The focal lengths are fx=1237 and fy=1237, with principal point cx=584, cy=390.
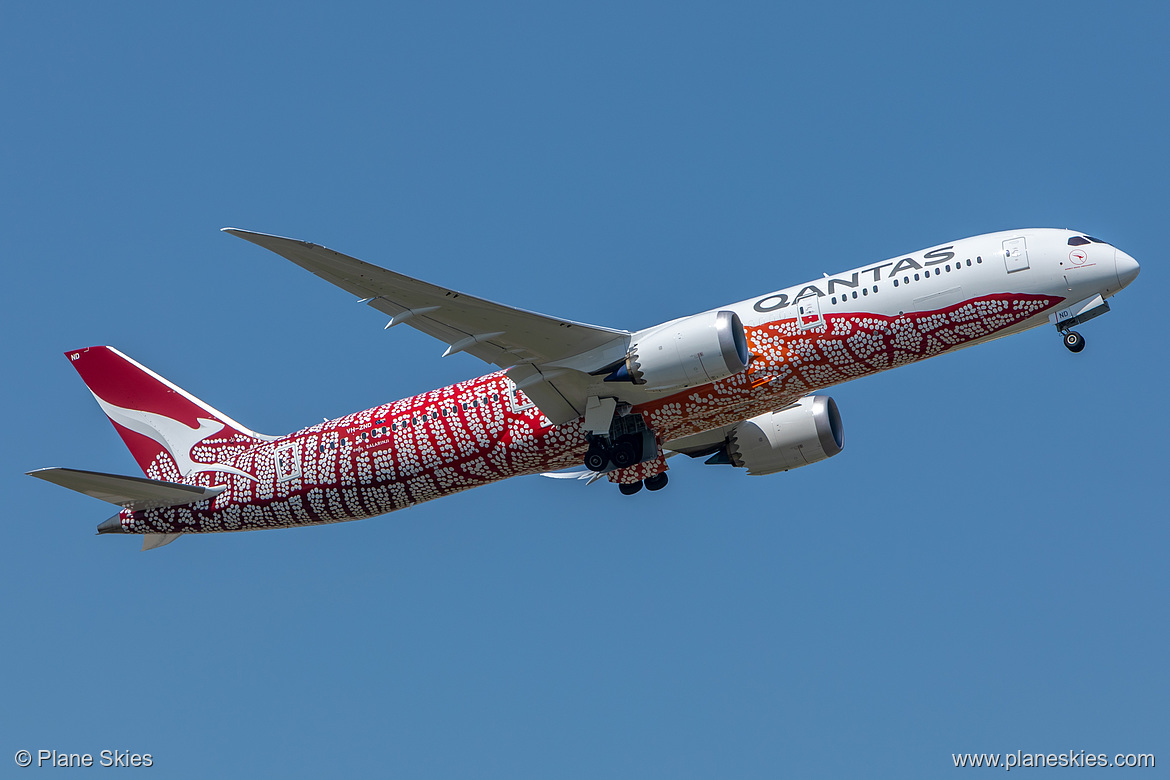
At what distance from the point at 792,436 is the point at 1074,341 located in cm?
892

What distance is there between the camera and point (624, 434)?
32.0m

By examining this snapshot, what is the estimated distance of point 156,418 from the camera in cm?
3728

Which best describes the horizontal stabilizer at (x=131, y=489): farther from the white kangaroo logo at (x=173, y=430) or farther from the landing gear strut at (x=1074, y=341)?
the landing gear strut at (x=1074, y=341)

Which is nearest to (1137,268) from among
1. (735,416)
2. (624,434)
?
(735,416)

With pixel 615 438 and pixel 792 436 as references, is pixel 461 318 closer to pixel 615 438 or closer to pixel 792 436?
pixel 615 438

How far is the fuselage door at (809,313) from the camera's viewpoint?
30.1m

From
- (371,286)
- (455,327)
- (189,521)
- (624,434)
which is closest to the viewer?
(371,286)

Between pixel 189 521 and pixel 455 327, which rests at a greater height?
pixel 455 327

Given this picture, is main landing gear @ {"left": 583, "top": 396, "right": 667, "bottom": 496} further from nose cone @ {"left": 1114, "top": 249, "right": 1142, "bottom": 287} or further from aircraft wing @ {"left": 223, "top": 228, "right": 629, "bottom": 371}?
nose cone @ {"left": 1114, "top": 249, "right": 1142, "bottom": 287}

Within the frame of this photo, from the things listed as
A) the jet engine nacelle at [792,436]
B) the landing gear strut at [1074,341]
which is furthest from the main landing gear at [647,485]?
the landing gear strut at [1074,341]

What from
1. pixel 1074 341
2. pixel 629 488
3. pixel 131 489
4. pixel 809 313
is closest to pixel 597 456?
pixel 629 488

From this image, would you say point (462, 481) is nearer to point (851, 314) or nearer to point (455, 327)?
point (455, 327)

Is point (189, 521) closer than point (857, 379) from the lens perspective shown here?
No

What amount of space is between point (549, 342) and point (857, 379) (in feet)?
26.0
